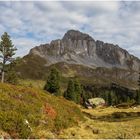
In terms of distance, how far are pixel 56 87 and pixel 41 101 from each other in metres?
64.0

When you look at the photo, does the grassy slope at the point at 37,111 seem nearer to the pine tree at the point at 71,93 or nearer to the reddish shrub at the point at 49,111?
the reddish shrub at the point at 49,111

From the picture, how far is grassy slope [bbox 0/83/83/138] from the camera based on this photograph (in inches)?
1345

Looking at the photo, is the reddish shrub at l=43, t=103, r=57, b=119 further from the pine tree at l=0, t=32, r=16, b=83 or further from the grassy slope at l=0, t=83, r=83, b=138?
the pine tree at l=0, t=32, r=16, b=83

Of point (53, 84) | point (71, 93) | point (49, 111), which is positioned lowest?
point (49, 111)

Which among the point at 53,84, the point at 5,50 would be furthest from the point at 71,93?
the point at 5,50

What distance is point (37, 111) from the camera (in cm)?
3781

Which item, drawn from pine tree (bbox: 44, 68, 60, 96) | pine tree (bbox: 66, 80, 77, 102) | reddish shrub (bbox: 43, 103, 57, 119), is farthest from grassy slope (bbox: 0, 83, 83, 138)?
pine tree (bbox: 66, 80, 77, 102)

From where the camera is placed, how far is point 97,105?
125 meters

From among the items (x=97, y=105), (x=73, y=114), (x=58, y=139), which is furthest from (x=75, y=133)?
(x=97, y=105)

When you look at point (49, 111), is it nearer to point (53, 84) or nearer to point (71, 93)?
point (53, 84)

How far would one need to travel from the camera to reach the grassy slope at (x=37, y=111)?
112 feet

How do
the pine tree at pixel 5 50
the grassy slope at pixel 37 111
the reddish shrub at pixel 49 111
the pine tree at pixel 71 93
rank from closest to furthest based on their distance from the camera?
the grassy slope at pixel 37 111, the reddish shrub at pixel 49 111, the pine tree at pixel 5 50, the pine tree at pixel 71 93

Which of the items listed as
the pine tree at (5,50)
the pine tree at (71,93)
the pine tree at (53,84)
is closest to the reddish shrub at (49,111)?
the pine tree at (5,50)

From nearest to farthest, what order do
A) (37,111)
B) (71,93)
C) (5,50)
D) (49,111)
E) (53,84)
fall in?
(37,111) < (49,111) < (5,50) < (53,84) < (71,93)
